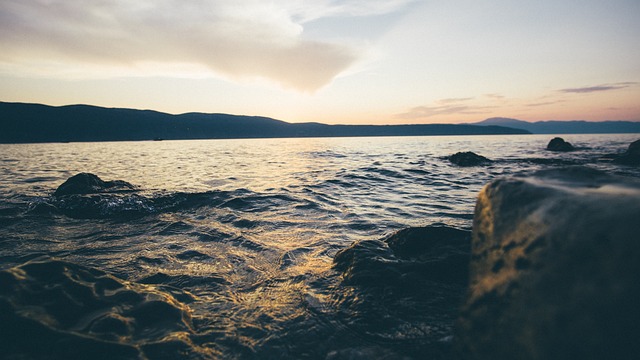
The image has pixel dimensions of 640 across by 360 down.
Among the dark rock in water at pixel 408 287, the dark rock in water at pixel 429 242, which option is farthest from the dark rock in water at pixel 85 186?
the dark rock in water at pixel 429 242

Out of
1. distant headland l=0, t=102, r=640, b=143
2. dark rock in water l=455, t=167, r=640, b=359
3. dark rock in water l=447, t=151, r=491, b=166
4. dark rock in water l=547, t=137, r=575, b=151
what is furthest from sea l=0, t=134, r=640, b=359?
distant headland l=0, t=102, r=640, b=143

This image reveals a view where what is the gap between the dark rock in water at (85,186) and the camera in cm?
890

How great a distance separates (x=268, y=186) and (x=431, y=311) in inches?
356

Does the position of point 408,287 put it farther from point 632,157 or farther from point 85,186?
point 632,157

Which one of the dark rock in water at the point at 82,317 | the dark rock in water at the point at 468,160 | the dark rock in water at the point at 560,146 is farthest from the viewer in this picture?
the dark rock in water at the point at 560,146

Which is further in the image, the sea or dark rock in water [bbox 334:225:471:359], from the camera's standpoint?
dark rock in water [bbox 334:225:471:359]

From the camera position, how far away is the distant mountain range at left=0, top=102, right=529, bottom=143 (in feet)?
397

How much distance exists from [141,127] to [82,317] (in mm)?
173828

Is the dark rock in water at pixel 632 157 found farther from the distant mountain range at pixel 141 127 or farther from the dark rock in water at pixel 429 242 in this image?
the distant mountain range at pixel 141 127

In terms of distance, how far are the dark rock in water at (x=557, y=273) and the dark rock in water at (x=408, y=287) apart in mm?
868

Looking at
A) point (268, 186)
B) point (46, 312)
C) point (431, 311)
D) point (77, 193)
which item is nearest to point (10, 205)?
point (77, 193)

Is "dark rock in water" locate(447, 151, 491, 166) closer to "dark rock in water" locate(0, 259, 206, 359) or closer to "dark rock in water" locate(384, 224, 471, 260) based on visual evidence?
"dark rock in water" locate(384, 224, 471, 260)

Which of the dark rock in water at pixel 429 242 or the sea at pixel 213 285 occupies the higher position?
the dark rock in water at pixel 429 242

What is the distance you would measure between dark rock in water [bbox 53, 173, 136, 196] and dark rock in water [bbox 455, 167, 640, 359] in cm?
1087
